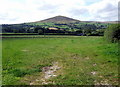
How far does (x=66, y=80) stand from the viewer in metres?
6.11

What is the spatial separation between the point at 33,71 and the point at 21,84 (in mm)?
1801

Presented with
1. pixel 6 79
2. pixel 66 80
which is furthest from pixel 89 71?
pixel 6 79

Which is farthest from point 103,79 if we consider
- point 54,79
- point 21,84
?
point 21,84

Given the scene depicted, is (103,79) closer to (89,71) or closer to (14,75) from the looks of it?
(89,71)

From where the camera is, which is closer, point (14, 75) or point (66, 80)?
point (66, 80)

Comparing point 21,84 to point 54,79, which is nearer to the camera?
point 21,84

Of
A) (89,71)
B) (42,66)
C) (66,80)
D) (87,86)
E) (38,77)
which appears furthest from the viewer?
(42,66)

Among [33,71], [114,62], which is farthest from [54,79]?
[114,62]

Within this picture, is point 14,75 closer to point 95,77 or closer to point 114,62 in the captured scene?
point 95,77

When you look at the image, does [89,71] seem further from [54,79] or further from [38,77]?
[38,77]

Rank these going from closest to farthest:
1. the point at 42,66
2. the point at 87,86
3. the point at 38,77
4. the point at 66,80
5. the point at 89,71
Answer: the point at 87,86
the point at 66,80
the point at 38,77
the point at 89,71
the point at 42,66

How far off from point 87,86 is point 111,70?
250cm

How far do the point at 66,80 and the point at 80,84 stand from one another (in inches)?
28.3

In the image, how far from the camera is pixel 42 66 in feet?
28.4
